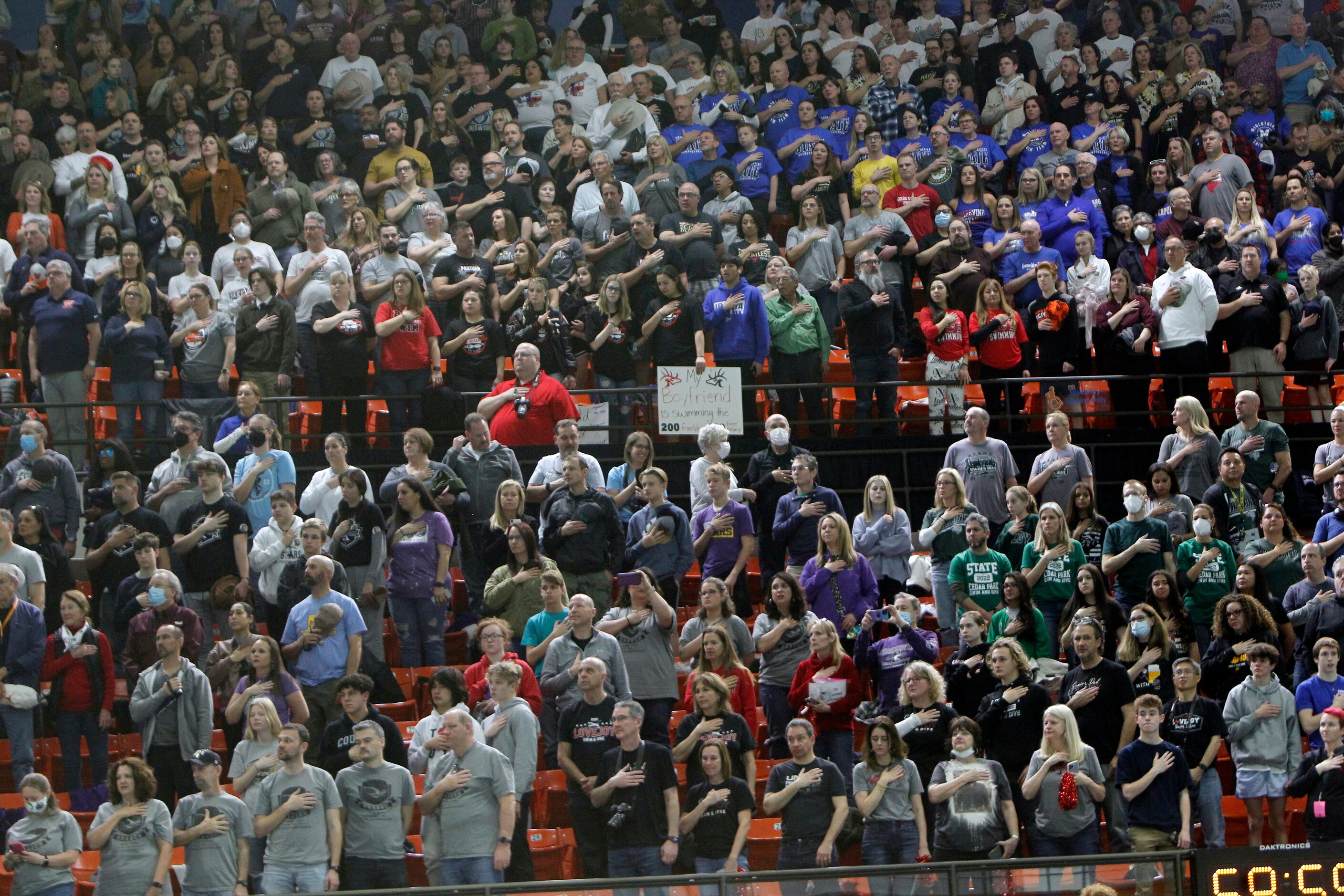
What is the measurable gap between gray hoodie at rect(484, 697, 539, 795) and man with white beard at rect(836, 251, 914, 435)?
17.9ft

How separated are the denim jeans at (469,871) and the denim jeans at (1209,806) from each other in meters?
3.79

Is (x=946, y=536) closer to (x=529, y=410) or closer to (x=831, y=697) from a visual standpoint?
(x=831, y=697)

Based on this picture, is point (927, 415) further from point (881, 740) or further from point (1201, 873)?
point (1201, 873)

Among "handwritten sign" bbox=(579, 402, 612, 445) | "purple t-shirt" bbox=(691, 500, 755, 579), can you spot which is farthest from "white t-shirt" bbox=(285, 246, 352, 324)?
"purple t-shirt" bbox=(691, 500, 755, 579)

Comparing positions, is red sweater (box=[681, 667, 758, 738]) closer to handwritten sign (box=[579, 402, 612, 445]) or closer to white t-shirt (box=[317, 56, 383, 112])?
handwritten sign (box=[579, 402, 612, 445])

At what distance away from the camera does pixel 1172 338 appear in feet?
46.4

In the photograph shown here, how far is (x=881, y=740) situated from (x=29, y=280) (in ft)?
25.7

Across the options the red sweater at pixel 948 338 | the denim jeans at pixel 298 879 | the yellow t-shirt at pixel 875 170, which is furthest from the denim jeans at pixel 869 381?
the denim jeans at pixel 298 879

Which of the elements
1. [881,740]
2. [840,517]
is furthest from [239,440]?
[881,740]

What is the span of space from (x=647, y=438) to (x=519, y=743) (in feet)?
10.5

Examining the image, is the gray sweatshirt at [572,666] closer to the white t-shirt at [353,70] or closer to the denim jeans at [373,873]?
the denim jeans at [373,873]

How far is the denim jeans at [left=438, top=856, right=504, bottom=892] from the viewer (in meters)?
9.00

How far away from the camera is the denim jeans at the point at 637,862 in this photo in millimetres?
9219

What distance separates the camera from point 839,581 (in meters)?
11.1
